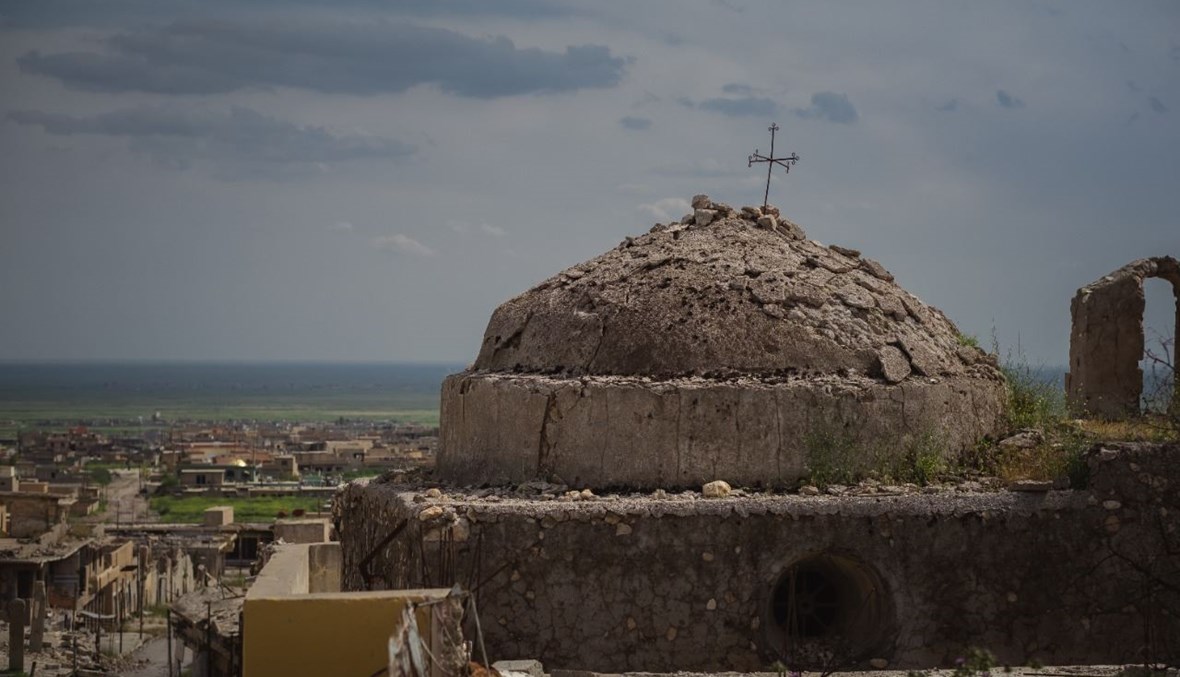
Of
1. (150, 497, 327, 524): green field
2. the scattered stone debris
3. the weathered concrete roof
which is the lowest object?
(150, 497, 327, 524): green field

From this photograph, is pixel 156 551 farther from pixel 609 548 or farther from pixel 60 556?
pixel 609 548

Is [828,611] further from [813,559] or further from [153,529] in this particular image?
[153,529]

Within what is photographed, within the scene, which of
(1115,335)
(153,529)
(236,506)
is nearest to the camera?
(1115,335)

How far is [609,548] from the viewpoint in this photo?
9477mm

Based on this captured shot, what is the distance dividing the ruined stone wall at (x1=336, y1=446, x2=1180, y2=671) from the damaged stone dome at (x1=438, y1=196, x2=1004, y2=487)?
60 centimetres

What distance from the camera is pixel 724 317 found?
1062 centimetres

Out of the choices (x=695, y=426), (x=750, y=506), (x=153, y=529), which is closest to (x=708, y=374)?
(x=695, y=426)

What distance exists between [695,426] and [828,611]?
158 cm

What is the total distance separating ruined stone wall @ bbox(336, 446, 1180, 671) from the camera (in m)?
9.48

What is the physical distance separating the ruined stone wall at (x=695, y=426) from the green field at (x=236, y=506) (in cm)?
5045

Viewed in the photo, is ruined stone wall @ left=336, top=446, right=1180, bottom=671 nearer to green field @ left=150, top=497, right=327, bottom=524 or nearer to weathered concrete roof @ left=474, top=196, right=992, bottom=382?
weathered concrete roof @ left=474, top=196, right=992, bottom=382

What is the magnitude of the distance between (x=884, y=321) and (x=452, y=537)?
12.2 ft

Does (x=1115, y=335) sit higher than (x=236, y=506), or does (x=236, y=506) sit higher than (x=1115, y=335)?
(x=1115, y=335)

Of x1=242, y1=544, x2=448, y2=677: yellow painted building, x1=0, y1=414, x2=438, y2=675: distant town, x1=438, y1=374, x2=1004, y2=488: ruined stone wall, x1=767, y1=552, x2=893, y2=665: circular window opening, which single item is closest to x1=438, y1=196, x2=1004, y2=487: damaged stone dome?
x1=438, y1=374, x2=1004, y2=488: ruined stone wall
